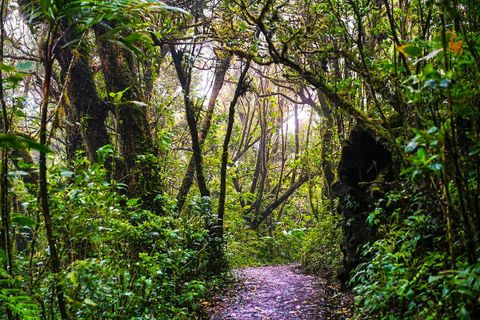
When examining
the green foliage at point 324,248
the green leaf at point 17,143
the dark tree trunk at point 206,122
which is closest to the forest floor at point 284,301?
the green foliage at point 324,248

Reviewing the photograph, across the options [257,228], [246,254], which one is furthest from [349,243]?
[257,228]

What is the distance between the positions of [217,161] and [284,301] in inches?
220

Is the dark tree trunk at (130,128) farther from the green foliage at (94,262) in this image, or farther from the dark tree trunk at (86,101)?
the green foliage at (94,262)

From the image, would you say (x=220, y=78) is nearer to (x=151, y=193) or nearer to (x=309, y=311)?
(x=151, y=193)

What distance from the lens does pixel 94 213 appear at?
354 centimetres

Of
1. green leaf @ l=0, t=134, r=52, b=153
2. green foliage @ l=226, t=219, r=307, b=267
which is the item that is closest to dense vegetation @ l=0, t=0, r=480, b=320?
green leaf @ l=0, t=134, r=52, b=153

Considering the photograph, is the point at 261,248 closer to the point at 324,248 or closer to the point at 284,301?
the point at 324,248

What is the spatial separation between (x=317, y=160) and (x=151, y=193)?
6.68m

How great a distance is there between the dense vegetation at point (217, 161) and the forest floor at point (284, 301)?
46 cm

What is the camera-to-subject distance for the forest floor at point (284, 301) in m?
5.36

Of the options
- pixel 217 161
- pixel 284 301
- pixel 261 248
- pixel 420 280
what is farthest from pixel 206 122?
pixel 420 280

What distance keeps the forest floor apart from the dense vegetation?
464 mm

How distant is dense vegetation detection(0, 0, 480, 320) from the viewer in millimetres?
2395

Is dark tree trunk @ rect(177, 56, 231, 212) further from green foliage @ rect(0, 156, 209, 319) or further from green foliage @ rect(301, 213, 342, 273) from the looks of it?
green foliage @ rect(0, 156, 209, 319)
